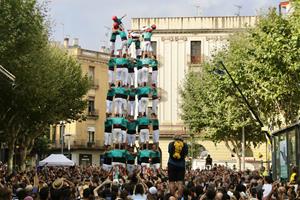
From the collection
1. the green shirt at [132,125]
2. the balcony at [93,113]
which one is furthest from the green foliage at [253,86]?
the balcony at [93,113]

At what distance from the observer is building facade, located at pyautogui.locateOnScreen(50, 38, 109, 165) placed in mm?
80125

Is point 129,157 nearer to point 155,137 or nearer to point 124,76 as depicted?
point 155,137

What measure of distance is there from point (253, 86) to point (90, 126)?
45116 millimetres

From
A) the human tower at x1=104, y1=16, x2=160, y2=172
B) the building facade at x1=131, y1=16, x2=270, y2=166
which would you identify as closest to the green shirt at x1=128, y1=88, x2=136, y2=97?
the human tower at x1=104, y1=16, x2=160, y2=172

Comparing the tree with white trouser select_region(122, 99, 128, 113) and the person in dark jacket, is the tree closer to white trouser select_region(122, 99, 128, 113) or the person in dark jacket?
white trouser select_region(122, 99, 128, 113)

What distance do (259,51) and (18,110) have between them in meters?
16.9

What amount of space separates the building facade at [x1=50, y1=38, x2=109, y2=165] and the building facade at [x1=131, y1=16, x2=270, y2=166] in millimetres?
13843

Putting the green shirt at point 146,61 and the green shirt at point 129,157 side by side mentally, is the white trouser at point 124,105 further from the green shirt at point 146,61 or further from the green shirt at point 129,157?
the green shirt at point 146,61

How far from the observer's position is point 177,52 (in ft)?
225

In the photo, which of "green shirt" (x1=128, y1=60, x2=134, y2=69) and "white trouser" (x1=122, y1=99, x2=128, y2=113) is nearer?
"white trouser" (x1=122, y1=99, x2=128, y2=113)

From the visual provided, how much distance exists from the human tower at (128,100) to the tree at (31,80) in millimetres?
4728

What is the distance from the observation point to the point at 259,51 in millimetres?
33062

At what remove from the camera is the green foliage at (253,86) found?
31547mm

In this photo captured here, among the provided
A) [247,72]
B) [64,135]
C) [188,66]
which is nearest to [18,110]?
[247,72]
